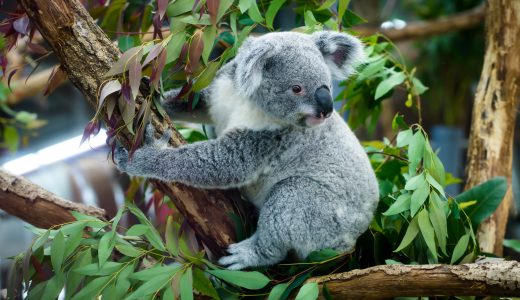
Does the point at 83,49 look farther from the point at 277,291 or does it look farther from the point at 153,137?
the point at 277,291

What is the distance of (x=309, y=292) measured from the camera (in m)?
2.23

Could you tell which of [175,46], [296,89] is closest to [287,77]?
[296,89]

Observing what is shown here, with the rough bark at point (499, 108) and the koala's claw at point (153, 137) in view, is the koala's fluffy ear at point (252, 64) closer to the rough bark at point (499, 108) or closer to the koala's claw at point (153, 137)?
the koala's claw at point (153, 137)

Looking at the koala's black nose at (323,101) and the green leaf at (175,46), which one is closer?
the green leaf at (175,46)

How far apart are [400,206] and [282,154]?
0.64 meters

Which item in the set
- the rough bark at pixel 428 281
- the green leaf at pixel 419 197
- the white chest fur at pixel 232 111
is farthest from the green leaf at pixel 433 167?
the white chest fur at pixel 232 111

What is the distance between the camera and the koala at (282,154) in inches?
99.1

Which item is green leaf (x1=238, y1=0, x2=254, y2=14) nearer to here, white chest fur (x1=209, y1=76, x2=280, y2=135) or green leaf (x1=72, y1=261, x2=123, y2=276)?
white chest fur (x1=209, y1=76, x2=280, y2=135)

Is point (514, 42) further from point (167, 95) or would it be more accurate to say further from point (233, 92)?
point (167, 95)

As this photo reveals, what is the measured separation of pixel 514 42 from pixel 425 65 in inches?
184

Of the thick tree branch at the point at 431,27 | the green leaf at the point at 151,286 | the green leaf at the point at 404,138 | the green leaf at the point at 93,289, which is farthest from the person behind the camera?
the thick tree branch at the point at 431,27

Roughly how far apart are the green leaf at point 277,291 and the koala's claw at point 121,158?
84 centimetres

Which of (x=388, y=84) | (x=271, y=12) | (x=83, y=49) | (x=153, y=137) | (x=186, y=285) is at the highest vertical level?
(x=271, y=12)

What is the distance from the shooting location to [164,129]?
8.15 ft
